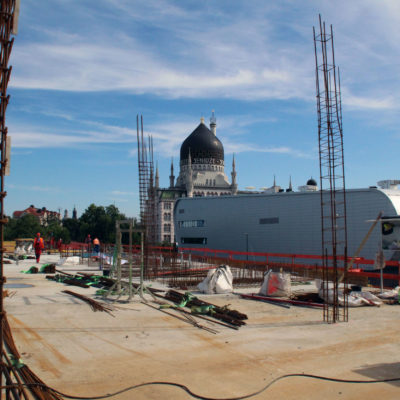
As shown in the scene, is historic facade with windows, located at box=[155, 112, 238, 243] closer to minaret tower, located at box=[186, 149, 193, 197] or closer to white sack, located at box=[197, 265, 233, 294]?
minaret tower, located at box=[186, 149, 193, 197]

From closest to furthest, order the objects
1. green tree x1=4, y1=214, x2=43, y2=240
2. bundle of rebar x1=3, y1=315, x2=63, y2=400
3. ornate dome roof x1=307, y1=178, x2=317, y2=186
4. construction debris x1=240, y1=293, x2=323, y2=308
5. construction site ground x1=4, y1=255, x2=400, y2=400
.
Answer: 1. bundle of rebar x1=3, y1=315, x2=63, y2=400
2. construction site ground x1=4, y1=255, x2=400, y2=400
3. construction debris x1=240, y1=293, x2=323, y2=308
4. green tree x1=4, y1=214, x2=43, y2=240
5. ornate dome roof x1=307, y1=178, x2=317, y2=186

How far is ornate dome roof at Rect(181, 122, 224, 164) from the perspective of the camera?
14975 cm

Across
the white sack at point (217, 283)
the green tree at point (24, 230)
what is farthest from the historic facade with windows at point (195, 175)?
the white sack at point (217, 283)

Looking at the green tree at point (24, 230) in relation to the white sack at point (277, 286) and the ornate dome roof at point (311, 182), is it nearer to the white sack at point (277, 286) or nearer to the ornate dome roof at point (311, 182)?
the ornate dome roof at point (311, 182)

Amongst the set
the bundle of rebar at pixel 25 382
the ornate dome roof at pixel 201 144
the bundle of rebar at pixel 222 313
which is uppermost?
the ornate dome roof at pixel 201 144

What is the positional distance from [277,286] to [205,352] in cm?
870

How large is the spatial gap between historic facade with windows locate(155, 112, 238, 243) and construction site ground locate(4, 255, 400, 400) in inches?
5255

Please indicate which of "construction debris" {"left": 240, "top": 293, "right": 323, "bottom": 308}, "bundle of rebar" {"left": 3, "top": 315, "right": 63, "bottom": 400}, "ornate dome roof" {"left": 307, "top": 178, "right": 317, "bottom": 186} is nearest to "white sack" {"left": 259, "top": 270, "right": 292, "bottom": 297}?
"construction debris" {"left": 240, "top": 293, "right": 323, "bottom": 308}

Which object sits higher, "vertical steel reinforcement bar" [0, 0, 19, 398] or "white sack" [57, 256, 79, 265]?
"vertical steel reinforcement bar" [0, 0, 19, 398]

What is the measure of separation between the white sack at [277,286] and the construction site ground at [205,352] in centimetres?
241

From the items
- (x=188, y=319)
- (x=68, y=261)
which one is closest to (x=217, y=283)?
(x=188, y=319)

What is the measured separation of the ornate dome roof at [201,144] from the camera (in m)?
150

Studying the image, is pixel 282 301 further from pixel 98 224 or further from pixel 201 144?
pixel 201 144

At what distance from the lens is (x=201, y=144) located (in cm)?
15038
